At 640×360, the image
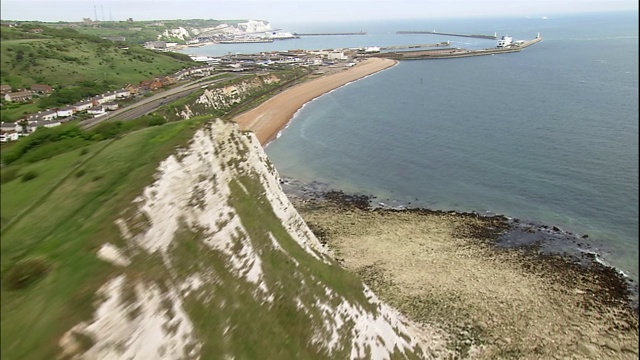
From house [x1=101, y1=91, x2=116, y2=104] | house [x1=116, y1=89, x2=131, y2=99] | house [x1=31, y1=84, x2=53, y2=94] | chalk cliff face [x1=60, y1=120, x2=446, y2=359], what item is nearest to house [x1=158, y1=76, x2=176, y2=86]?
house [x1=116, y1=89, x2=131, y2=99]

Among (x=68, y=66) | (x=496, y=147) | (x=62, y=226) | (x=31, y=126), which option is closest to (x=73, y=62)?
(x=68, y=66)

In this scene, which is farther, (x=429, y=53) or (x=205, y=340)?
(x=429, y=53)

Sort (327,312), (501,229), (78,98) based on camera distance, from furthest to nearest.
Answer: (78,98) < (501,229) < (327,312)

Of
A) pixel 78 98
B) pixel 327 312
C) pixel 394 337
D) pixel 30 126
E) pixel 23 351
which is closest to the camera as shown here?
pixel 23 351

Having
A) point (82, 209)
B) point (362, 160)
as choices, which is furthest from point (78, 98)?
point (82, 209)

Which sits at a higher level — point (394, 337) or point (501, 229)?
point (394, 337)

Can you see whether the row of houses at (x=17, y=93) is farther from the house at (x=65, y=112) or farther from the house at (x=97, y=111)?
the house at (x=97, y=111)

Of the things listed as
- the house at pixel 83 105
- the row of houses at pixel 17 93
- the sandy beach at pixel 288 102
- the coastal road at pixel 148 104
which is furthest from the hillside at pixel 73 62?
the sandy beach at pixel 288 102

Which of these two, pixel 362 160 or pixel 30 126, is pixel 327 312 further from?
pixel 362 160
